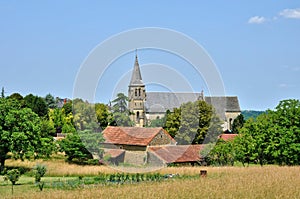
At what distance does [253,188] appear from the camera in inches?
589

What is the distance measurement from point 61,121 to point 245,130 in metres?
36.7

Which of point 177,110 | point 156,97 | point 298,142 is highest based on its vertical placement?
point 156,97

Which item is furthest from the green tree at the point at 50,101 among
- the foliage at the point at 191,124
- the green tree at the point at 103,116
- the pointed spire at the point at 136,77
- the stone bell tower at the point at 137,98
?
the green tree at the point at 103,116

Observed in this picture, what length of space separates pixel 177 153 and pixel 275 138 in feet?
30.9

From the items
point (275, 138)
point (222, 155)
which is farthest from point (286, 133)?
point (222, 155)

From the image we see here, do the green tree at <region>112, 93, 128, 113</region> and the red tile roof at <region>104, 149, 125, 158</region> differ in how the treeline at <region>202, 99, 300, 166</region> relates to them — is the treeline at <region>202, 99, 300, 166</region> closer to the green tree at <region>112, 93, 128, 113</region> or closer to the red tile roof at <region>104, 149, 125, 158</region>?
the red tile roof at <region>104, 149, 125, 158</region>

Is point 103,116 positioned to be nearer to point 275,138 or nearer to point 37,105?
point 275,138

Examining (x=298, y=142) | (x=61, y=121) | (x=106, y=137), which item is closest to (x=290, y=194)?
(x=298, y=142)

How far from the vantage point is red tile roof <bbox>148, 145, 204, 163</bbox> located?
125ft

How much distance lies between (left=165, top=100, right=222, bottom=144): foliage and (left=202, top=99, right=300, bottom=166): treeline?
11.1m

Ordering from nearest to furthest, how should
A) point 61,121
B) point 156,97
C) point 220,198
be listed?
point 220,198, point 61,121, point 156,97

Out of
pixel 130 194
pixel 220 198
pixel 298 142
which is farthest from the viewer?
pixel 298 142

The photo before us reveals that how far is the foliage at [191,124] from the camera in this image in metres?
49.6

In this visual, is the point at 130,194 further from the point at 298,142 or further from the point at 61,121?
the point at 61,121
